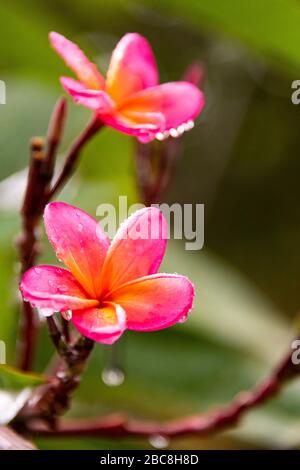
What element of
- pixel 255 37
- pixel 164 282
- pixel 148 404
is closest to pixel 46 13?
pixel 255 37

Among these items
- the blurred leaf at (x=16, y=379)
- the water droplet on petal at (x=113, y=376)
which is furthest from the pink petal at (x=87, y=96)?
the water droplet on petal at (x=113, y=376)

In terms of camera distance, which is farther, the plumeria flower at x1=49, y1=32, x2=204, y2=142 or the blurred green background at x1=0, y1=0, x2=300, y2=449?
the blurred green background at x1=0, y1=0, x2=300, y2=449

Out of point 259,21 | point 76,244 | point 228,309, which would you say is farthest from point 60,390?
point 228,309

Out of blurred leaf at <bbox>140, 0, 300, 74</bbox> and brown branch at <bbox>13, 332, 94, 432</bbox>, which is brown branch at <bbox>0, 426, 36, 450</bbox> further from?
blurred leaf at <bbox>140, 0, 300, 74</bbox>

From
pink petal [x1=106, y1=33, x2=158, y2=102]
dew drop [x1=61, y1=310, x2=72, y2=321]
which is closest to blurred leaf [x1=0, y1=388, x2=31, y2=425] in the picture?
dew drop [x1=61, y1=310, x2=72, y2=321]

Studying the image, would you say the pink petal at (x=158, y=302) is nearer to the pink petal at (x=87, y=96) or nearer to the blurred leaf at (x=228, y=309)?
the pink petal at (x=87, y=96)

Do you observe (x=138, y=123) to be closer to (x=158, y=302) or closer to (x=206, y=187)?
(x=158, y=302)

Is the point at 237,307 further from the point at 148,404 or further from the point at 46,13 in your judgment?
the point at 46,13
